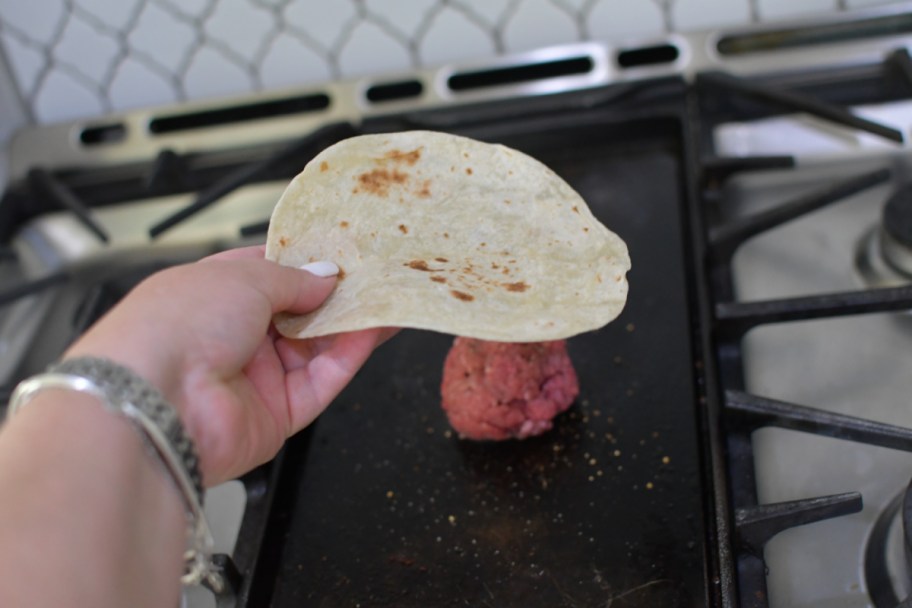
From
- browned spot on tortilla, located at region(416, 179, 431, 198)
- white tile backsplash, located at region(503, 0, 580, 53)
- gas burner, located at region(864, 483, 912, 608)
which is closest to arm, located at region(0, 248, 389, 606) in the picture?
browned spot on tortilla, located at region(416, 179, 431, 198)

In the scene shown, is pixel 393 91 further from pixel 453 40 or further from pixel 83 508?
pixel 83 508

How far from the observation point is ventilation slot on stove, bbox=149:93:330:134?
1201 mm

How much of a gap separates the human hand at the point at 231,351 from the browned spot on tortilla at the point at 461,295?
0.29 feet

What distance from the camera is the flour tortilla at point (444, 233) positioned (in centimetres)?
71

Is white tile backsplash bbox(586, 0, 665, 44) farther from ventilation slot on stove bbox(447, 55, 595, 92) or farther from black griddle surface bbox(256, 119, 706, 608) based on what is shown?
black griddle surface bbox(256, 119, 706, 608)

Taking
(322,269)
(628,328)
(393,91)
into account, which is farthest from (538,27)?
(322,269)

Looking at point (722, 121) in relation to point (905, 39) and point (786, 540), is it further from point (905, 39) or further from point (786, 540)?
point (786, 540)

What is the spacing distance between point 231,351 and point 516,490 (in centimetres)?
29

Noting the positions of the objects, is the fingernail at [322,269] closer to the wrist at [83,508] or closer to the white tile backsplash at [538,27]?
the wrist at [83,508]

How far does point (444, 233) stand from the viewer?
779mm

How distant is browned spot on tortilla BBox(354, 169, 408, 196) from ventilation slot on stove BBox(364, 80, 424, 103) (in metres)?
0.43

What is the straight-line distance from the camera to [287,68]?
1210mm

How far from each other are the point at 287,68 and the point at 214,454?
2.30 feet

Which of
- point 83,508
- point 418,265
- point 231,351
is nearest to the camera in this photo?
point 83,508
